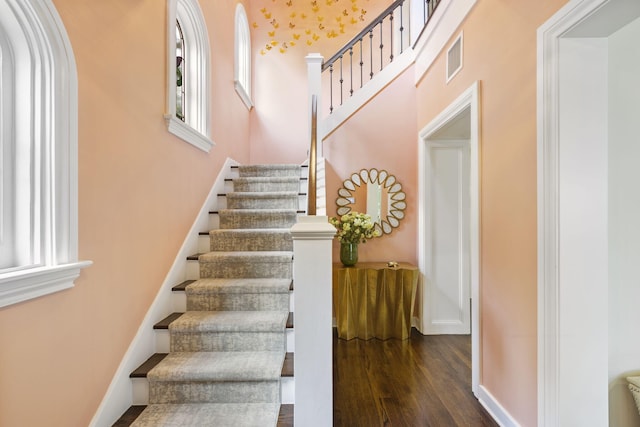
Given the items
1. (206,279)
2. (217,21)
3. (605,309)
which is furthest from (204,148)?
(605,309)

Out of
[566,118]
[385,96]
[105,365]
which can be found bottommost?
[105,365]

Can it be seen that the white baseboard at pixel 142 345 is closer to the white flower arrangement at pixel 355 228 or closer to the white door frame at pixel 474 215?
the white flower arrangement at pixel 355 228

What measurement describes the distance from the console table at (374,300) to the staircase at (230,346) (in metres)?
0.82

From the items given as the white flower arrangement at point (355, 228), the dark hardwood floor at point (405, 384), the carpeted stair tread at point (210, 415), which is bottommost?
the dark hardwood floor at point (405, 384)

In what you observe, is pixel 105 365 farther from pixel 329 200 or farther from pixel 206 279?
pixel 329 200

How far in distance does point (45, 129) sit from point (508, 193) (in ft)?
7.35

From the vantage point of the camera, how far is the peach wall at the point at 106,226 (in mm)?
1245

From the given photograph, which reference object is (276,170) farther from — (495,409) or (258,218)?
(495,409)

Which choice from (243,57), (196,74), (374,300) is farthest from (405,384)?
(243,57)

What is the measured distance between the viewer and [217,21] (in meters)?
3.44

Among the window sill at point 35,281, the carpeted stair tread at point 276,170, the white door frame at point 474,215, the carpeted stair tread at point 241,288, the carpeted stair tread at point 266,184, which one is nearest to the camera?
the window sill at point 35,281

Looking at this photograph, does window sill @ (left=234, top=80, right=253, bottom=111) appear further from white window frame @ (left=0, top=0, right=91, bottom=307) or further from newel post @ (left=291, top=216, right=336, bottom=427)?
newel post @ (left=291, top=216, right=336, bottom=427)

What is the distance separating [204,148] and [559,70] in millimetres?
2684

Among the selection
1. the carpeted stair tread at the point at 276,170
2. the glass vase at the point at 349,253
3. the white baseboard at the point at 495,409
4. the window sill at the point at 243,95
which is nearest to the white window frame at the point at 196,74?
the carpeted stair tread at the point at 276,170
